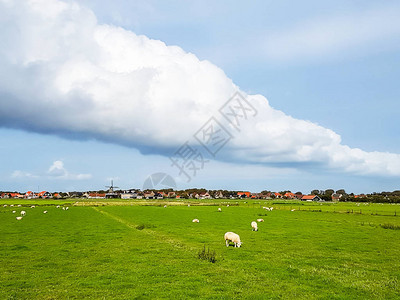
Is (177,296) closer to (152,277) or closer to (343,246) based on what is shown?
(152,277)

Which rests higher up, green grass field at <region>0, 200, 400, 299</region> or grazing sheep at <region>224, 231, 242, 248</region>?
grazing sheep at <region>224, 231, 242, 248</region>

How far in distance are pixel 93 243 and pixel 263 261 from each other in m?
15.8

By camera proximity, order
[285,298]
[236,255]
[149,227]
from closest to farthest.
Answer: [285,298] < [236,255] < [149,227]

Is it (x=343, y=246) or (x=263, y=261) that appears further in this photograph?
(x=343, y=246)

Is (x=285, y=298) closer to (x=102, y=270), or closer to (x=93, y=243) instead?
(x=102, y=270)

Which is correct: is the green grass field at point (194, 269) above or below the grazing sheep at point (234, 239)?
below

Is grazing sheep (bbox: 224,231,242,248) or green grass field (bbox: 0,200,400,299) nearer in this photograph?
green grass field (bbox: 0,200,400,299)

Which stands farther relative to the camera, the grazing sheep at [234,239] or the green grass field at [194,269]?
the grazing sheep at [234,239]

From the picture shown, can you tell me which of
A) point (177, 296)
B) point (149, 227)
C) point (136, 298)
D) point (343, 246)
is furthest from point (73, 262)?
point (343, 246)

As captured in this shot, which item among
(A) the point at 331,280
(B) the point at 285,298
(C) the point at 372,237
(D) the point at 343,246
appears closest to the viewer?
(B) the point at 285,298

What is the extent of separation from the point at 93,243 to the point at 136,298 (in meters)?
15.2

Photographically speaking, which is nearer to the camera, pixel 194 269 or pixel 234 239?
pixel 194 269

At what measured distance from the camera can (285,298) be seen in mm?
12516

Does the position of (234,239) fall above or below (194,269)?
above
